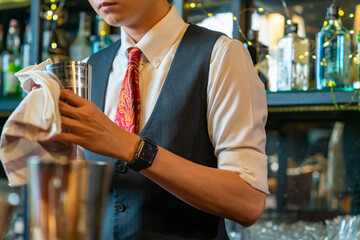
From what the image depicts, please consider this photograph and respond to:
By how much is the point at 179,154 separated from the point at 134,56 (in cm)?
31

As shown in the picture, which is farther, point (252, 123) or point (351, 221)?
point (351, 221)

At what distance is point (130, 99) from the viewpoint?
1.44 m

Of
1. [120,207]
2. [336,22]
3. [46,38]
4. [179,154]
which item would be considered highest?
[336,22]

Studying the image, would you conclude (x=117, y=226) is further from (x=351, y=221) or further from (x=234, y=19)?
(x=234, y=19)

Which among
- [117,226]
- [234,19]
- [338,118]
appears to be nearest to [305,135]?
[338,118]

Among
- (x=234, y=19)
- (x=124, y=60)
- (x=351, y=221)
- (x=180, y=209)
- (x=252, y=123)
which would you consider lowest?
(x=351, y=221)

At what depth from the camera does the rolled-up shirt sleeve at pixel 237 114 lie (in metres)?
1.27

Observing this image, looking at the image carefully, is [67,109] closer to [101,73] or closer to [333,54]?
[101,73]

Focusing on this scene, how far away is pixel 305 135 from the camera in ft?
7.29

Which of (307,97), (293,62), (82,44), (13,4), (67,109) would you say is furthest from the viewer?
(13,4)

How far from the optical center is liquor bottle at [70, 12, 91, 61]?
2.31 m

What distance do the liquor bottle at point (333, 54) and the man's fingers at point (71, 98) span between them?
1.05 m

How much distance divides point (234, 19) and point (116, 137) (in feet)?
3.77

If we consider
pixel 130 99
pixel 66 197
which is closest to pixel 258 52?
pixel 130 99
